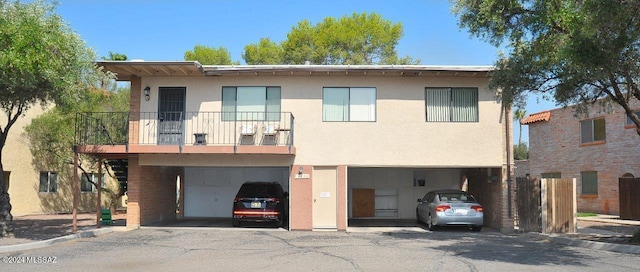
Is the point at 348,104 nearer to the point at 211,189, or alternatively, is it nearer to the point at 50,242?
the point at 211,189

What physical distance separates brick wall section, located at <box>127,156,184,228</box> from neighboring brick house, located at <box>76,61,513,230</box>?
0.15ft

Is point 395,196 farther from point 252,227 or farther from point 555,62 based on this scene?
point 555,62

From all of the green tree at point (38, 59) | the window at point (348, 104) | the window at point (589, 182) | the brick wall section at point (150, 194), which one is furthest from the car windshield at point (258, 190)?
the window at point (589, 182)

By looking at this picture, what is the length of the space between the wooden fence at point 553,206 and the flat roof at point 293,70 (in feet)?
12.4

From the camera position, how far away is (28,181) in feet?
87.2

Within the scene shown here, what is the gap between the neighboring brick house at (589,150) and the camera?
25484 mm

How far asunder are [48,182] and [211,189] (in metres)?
9.30

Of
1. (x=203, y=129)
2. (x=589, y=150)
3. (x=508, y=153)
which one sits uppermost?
(x=203, y=129)

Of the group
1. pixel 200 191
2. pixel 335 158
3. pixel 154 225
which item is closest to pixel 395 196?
pixel 335 158

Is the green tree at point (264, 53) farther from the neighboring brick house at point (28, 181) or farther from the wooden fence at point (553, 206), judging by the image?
the wooden fence at point (553, 206)

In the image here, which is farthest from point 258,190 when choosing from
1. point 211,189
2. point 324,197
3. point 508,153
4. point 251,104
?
point 508,153

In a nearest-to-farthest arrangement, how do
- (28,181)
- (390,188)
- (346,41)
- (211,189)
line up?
(390,188) < (211,189) < (28,181) < (346,41)

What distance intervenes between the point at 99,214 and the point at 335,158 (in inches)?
295

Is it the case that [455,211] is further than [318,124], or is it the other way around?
[318,124]
